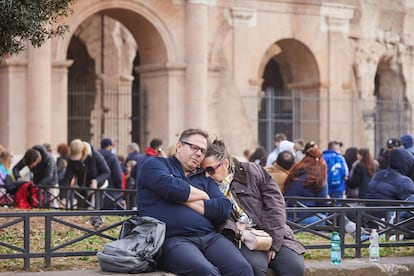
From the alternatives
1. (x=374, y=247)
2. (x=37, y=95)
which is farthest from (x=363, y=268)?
(x=37, y=95)

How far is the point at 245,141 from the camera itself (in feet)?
86.7

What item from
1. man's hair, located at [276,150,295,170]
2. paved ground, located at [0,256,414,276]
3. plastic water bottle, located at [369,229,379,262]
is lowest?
paved ground, located at [0,256,414,276]

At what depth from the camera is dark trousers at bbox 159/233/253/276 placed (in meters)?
8.59

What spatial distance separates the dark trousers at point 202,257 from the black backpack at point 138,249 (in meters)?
0.12

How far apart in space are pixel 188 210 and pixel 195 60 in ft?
54.5

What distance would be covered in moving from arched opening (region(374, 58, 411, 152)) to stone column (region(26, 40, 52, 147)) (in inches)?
410

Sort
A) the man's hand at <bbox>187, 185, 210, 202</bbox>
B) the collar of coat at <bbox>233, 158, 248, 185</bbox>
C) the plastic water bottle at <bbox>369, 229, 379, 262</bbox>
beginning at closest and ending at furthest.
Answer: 1. the man's hand at <bbox>187, 185, 210, 202</bbox>
2. the collar of coat at <bbox>233, 158, 248, 185</bbox>
3. the plastic water bottle at <bbox>369, 229, 379, 262</bbox>

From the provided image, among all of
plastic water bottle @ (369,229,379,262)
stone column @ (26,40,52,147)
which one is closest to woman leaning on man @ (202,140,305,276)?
plastic water bottle @ (369,229,379,262)

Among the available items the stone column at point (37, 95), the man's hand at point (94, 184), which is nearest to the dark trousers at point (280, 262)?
the man's hand at point (94, 184)

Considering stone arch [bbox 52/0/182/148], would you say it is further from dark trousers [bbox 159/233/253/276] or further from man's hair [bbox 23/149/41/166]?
dark trousers [bbox 159/233/253/276]

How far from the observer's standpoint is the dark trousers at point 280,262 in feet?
29.6

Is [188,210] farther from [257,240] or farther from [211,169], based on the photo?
[257,240]

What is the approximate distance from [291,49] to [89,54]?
5.78 m

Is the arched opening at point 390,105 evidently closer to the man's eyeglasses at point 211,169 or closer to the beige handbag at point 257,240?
the man's eyeglasses at point 211,169
